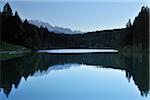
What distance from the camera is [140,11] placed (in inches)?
2997

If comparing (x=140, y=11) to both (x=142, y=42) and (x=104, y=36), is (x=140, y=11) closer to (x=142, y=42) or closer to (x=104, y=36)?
(x=142, y=42)

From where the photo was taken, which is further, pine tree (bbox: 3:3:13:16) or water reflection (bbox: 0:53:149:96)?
pine tree (bbox: 3:3:13:16)

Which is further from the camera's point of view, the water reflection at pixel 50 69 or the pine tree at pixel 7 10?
the pine tree at pixel 7 10

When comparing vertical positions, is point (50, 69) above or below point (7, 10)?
below

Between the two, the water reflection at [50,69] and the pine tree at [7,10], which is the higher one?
the pine tree at [7,10]

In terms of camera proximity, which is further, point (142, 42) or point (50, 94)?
point (142, 42)

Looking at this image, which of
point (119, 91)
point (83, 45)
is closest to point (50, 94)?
point (119, 91)

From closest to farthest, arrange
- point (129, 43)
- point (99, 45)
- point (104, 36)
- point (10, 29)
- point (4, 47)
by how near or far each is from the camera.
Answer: point (4, 47) < point (10, 29) < point (129, 43) < point (104, 36) < point (99, 45)

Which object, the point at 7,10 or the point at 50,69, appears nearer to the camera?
the point at 50,69

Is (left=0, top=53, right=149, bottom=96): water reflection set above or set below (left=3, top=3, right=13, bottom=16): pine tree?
below

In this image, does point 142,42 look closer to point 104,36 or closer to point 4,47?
point 4,47

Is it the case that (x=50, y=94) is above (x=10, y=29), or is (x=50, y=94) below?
below

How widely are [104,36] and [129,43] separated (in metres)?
98.7

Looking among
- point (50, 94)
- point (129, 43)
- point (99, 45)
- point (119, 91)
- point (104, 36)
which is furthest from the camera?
point (99, 45)
